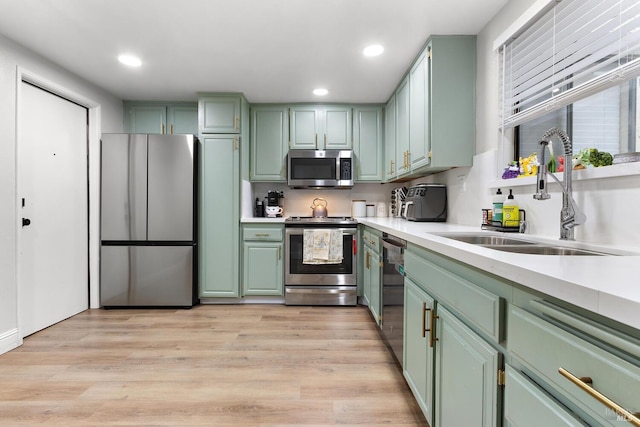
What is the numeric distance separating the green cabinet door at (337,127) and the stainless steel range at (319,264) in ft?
3.11

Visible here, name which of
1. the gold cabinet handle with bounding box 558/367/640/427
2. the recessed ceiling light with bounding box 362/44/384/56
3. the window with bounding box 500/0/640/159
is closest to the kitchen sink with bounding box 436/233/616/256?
the window with bounding box 500/0/640/159

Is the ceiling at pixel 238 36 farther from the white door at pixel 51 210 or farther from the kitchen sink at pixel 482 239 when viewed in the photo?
the kitchen sink at pixel 482 239

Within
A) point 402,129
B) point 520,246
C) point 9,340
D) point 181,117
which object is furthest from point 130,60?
point 520,246

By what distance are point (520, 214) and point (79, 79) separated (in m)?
3.78

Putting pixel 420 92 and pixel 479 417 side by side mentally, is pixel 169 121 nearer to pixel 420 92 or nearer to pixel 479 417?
pixel 420 92

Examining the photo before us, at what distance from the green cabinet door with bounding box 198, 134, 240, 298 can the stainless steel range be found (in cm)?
60

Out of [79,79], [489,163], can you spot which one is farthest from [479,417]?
[79,79]

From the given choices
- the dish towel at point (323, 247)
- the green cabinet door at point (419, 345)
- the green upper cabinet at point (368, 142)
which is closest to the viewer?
Answer: the green cabinet door at point (419, 345)

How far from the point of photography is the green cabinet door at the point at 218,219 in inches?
135

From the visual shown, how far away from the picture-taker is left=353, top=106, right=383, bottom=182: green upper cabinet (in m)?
3.77

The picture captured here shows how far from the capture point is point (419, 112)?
2.56 metres

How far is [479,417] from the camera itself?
96 centimetres

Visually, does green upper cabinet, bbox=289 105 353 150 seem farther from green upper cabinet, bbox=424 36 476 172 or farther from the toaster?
green upper cabinet, bbox=424 36 476 172

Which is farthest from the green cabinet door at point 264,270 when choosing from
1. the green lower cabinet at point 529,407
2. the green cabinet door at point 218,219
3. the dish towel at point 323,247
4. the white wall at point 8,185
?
the green lower cabinet at point 529,407
